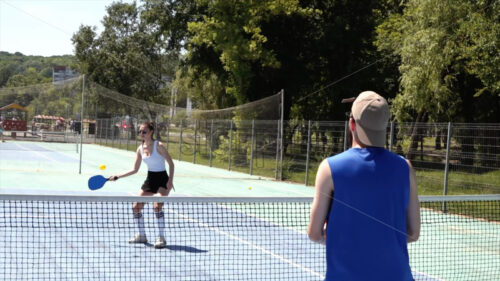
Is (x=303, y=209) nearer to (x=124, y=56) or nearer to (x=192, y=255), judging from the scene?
(x=192, y=255)

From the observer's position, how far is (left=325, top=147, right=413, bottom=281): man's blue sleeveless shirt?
283 centimetres

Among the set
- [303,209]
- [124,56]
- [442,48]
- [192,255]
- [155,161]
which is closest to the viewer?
[192,255]

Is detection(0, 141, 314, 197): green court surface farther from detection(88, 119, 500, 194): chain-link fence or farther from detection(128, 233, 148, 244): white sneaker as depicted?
detection(128, 233, 148, 244): white sneaker

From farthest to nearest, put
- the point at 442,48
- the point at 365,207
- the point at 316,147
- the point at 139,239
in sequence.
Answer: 1. the point at 316,147
2. the point at 442,48
3. the point at 139,239
4. the point at 365,207

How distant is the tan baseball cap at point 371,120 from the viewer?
9.60 feet

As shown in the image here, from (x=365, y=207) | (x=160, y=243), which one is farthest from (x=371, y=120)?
(x=160, y=243)

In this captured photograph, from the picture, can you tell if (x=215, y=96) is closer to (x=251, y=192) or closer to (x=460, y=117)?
(x=460, y=117)

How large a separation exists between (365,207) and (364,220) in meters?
0.06

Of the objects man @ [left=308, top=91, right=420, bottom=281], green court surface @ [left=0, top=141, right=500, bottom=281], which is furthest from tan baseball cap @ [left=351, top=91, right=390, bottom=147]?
green court surface @ [left=0, top=141, right=500, bottom=281]

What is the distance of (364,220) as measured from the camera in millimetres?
2859

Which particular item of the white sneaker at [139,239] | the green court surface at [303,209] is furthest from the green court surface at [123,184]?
the white sneaker at [139,239]

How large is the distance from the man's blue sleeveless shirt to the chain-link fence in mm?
11437

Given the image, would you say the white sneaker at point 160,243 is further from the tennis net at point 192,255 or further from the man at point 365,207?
the man at point 365,207

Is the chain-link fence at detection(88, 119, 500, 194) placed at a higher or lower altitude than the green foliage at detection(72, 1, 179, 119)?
lower
